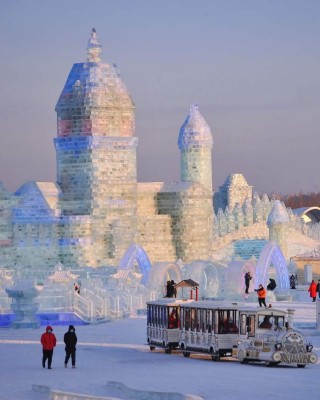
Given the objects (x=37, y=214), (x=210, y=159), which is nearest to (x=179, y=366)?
(x=37, y=214)

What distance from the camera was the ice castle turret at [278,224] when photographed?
2448 inches

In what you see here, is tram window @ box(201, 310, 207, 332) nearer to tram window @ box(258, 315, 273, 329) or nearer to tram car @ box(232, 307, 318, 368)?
tram car @ box(232, 307, 318, 368)

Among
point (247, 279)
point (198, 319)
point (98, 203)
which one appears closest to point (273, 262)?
point (247, 279)

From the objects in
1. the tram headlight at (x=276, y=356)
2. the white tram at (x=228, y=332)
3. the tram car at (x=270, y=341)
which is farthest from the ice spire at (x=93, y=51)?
the tram headlight at (x=276, y=356)

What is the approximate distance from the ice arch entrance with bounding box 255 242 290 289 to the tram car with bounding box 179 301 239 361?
62.6ft

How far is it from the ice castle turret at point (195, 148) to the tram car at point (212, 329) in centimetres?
3766

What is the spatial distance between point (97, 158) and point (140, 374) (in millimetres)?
35160

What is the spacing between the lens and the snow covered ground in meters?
21.6

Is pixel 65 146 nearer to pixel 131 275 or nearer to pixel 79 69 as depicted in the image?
pixel 79 69

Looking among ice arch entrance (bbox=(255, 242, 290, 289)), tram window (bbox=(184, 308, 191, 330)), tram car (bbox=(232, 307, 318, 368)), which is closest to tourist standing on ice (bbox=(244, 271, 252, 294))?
ice arch entrance (bbox=(255, 242, 290, 289))

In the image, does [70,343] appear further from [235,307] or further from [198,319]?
[235,307]

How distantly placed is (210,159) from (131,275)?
63.4ft

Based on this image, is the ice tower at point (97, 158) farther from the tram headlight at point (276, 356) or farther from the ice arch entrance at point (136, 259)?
the tram headlight at point (276, 356)

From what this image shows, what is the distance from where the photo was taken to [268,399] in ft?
66.9
